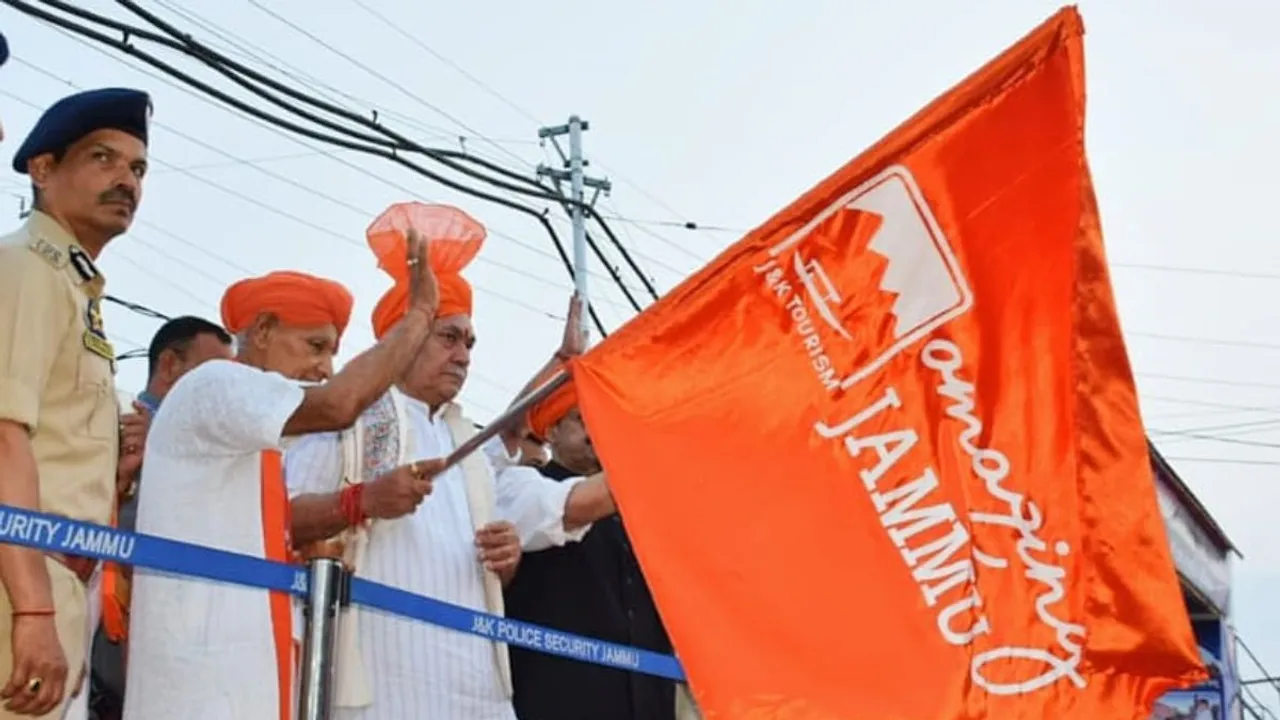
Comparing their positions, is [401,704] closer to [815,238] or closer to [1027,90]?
[815,238]

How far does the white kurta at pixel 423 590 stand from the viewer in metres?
3.67

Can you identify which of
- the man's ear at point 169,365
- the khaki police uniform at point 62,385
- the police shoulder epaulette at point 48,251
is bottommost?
the khaki police uniform at point 62,385

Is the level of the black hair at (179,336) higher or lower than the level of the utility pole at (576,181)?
lower

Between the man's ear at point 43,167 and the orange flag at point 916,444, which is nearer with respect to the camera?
the orange flag at point 916,444

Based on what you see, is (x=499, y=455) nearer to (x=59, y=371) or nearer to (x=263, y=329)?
(x=263, y=329)

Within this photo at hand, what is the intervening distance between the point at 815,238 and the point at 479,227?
1049 mm

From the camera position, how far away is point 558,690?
4203 mm

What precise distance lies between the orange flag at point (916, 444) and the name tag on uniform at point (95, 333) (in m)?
0.93

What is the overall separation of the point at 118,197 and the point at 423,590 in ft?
3.86

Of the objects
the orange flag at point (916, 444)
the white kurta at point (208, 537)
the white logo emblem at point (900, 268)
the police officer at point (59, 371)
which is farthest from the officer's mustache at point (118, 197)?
the white logo emblem at point (900, 268)

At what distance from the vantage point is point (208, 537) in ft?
10.3

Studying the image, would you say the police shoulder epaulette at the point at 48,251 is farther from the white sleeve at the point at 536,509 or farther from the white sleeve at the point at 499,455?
the white sleeve at the point at 499,455

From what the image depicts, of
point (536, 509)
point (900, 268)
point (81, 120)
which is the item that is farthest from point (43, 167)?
point (900, 268)

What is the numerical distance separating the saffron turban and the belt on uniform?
103cm
